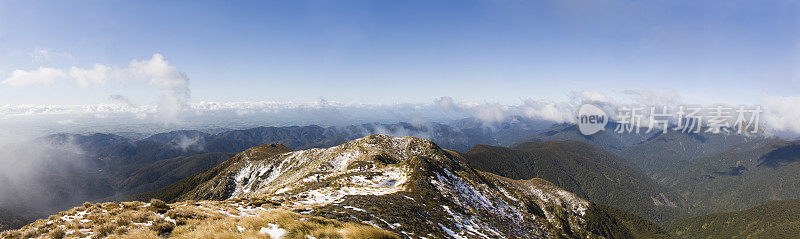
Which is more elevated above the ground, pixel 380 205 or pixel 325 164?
pixel 380 205

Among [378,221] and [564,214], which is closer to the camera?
[378,221]

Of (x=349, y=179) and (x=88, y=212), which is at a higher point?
(x=88, y=212)

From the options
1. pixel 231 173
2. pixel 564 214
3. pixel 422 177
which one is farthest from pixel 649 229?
pixel 231 173

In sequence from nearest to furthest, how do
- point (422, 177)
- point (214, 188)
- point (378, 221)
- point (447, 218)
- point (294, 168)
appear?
point (378, 221) → point (447, 218) → point (422, 177) → point (294, 168) → point (214, 188)

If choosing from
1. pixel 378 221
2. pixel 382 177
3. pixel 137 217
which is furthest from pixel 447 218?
pixel 137 217

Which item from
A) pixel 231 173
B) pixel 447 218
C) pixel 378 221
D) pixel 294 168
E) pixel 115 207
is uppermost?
pixel 115 207

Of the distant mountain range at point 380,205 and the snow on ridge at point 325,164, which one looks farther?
the snow on ridge at point 325,164

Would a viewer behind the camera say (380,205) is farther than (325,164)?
No

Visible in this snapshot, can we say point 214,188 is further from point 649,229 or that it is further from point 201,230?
point 649,229

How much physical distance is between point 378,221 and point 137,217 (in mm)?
13401

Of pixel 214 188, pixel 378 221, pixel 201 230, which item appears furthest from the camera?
pixel 214 188

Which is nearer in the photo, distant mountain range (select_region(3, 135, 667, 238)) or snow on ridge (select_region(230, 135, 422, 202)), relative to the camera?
distant mountain range (select_region(3, 135, 667, 238))

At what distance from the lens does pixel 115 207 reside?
47.5 ft

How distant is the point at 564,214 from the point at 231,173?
5298 inches
